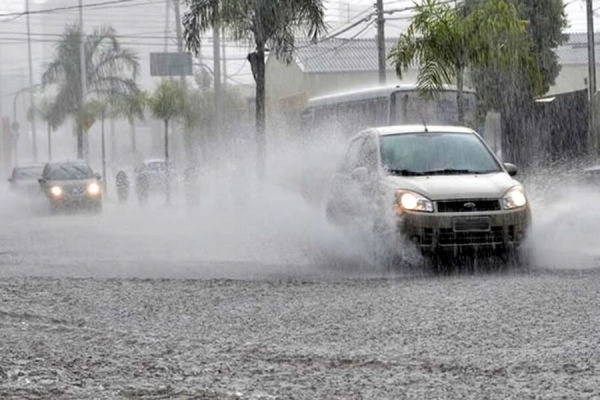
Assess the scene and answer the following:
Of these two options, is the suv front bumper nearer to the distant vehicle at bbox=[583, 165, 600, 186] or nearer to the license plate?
the license plate

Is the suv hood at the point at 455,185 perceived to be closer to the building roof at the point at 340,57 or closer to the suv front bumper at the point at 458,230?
the suv front bumper at the point at 458,230

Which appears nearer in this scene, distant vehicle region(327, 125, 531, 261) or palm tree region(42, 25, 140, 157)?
distant vehicle region(327, 125, 531, 261)

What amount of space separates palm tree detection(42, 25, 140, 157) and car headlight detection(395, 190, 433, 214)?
42.2 m

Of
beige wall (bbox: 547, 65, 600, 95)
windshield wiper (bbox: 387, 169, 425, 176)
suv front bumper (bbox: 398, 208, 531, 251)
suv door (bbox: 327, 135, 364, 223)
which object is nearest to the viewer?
suv front bumper (bbox: 398, 208, 531, 251)

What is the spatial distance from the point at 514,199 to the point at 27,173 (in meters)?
28.3

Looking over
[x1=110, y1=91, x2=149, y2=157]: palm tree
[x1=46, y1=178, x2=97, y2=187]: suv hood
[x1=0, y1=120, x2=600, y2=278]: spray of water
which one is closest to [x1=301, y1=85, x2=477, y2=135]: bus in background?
[x1=0, y1=120, x2=600, y2=278]: spray of water

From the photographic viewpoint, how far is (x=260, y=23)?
89.2 feet

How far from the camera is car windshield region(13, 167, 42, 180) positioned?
40000 millimetres

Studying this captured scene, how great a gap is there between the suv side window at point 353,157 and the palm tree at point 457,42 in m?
6.72

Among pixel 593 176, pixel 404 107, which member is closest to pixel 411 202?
pixel 593 176

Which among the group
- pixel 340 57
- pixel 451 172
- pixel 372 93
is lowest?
pixel 451 172

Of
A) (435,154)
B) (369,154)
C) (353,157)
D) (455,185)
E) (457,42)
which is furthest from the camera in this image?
(457,42)

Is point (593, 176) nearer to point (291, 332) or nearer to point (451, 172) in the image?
point (451, 172)

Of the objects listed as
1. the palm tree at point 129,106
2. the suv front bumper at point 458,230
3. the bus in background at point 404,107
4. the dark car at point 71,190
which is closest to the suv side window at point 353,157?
the suv front bumper at point 458,230
